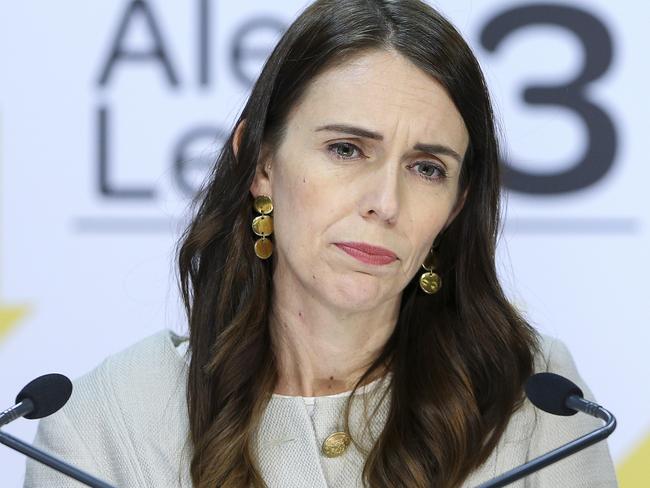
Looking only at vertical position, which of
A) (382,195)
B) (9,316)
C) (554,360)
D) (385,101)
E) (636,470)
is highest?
(385,101)

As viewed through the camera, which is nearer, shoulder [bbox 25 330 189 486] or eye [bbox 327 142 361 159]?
eye [bbox 327 142 361 159]

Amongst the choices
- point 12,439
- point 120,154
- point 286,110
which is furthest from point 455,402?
point 120,154

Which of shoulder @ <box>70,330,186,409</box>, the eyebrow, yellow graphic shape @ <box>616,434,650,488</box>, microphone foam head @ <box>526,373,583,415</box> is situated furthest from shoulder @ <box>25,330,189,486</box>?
yellow graphic shape @ <box>616,434,650,488</box>

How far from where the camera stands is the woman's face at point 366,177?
7.22 ft

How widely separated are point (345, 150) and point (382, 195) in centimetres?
12

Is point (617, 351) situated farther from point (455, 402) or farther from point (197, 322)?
point (197, 322)

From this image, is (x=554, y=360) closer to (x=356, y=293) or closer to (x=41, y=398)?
(x=356, y=293)

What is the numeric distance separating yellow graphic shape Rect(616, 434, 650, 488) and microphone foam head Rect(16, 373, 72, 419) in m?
1.75

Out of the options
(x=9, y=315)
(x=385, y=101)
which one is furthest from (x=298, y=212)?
(x=9, y=315)

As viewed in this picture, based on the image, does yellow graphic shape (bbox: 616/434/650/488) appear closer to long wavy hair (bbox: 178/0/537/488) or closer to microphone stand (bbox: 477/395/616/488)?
long wavy hair (bbox: 178/0/537/488)

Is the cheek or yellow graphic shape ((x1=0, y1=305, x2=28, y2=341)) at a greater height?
the cheek

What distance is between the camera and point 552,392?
1.85 m

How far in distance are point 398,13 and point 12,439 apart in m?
1.05

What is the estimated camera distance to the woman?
7.34ft
